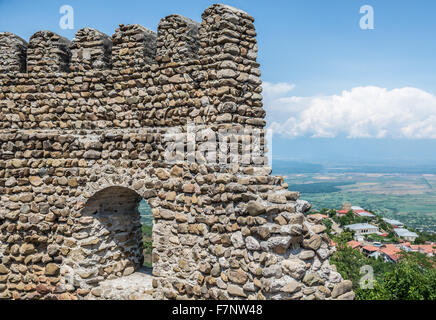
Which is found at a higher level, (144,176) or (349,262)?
(144,176)

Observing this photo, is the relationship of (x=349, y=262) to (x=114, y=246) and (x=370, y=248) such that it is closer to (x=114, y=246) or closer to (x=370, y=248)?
(x=370, y=248)

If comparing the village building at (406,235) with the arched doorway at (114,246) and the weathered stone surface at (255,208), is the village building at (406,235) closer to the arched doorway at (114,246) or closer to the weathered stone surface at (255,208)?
the arched doorway at (114,246)

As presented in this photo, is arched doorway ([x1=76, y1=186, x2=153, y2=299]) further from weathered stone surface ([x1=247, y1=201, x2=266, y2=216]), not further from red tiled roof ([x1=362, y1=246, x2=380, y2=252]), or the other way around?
red tiled roof ([x1=362, y1=246, x2=380, y2=252])

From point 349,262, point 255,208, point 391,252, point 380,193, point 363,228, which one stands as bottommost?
point 380,193

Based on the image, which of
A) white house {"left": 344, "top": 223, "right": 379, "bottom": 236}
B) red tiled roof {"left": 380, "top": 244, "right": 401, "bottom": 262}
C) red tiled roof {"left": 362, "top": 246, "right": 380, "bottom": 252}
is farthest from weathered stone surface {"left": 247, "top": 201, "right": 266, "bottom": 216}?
white house {"left": 344, "top": 223, "right": 379, "bottom": 236}

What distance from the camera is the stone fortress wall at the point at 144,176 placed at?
4.61 metres

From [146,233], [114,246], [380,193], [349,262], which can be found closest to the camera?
[114,246]

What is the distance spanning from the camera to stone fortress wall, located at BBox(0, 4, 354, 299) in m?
4.61

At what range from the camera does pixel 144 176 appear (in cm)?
543

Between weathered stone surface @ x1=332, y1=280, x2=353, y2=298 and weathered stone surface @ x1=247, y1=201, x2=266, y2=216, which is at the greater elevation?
weathered stone surface @ x1=247, y1=201, x2=266, y2=216

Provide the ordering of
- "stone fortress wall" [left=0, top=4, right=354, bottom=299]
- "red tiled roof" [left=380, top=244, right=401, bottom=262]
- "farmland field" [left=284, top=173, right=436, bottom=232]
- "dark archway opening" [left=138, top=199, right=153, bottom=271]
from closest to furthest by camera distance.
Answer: "stone fortress wall" [left=0, top=4, right=354, bottom=299]
"dark archway opening" [left=138, top=199, right=153, bottom=271]
"red tiled roof" [left=380, top=244, right=401, bottom=262]
"farmland field" [left=284, top=173, right=436, bottom=232]

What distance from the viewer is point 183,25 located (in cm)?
529

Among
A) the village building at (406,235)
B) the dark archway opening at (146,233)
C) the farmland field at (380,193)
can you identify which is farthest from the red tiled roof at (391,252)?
the farmland field at (380,193)

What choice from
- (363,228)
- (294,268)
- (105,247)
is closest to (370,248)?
(363,228)
